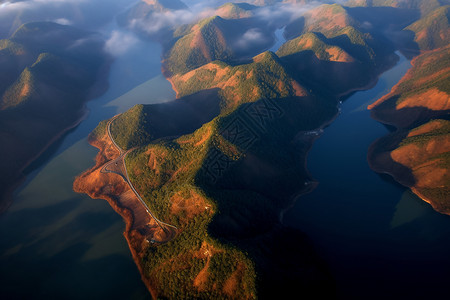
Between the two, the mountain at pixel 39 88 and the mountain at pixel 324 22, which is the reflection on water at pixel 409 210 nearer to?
the mountain at pixel 39 88

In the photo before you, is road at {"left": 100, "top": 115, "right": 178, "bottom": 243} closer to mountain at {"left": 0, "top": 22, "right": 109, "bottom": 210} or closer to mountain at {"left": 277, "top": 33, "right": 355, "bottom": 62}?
mountain at {"left": 0, "top": 22, "right": 109, "bottom": 210}

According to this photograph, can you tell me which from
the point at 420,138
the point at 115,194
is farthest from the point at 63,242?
the point at 420,138

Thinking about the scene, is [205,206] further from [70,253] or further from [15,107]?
[15,107]

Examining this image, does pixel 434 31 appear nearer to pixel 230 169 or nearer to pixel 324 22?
pixel 324 22

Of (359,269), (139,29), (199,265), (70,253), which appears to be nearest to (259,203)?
(199,265)

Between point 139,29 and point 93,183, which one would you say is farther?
point 139,29

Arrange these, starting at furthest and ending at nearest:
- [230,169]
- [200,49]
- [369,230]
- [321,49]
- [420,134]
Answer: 1. [200,49]
2. [321,49]
3. [420,134]
4. [230,169]
5. [369,230]

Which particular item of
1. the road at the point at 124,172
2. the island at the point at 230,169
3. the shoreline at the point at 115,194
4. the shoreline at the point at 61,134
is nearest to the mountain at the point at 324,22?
the island at the point at 230,169
